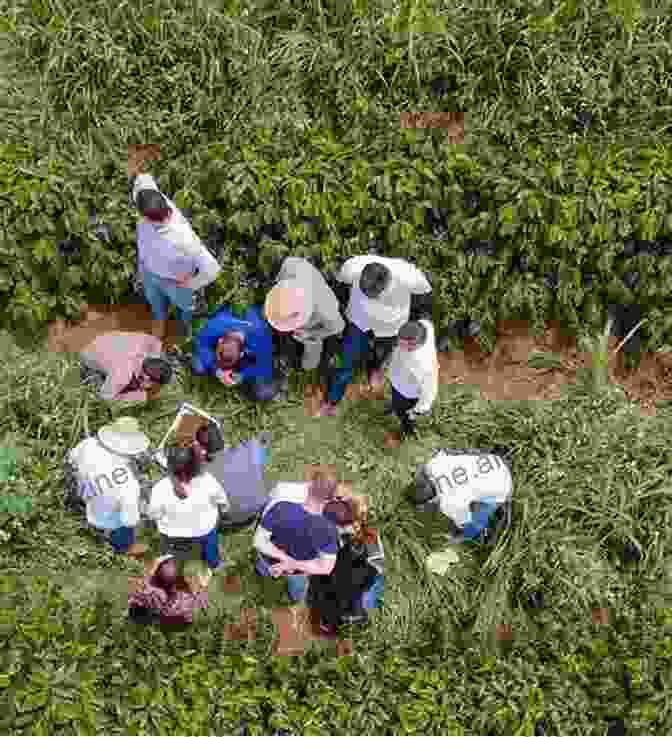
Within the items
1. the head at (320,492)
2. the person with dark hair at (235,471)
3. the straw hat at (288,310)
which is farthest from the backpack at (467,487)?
the straw hat at (288,310)

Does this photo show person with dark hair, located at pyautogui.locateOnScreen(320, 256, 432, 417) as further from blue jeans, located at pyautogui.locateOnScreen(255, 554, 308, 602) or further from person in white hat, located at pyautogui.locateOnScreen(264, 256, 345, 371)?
blue jeans, located at pyautogui.locateOnScreen(255, 554, 308, 602)

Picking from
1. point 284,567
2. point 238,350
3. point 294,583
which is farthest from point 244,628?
point 238,350

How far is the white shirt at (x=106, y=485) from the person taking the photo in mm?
5691

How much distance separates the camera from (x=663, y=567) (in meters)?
5.97

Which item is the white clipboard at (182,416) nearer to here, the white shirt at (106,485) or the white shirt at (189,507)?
the white shirt at (106,485)

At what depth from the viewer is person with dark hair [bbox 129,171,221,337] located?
18.8 ft

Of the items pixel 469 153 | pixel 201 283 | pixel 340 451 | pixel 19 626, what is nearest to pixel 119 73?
pixel 201 283

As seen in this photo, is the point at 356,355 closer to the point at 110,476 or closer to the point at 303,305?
Result: the point at 303,305

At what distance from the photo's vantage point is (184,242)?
596cm

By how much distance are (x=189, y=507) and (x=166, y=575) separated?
44 centimetres

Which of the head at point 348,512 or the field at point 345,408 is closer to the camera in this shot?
the field at point 345,408

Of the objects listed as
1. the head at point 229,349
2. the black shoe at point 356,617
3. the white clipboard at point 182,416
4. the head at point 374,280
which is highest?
the head at point 374,280

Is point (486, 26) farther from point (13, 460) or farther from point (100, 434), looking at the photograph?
point (13, 460)

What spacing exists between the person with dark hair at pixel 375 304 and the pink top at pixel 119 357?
143 cm
